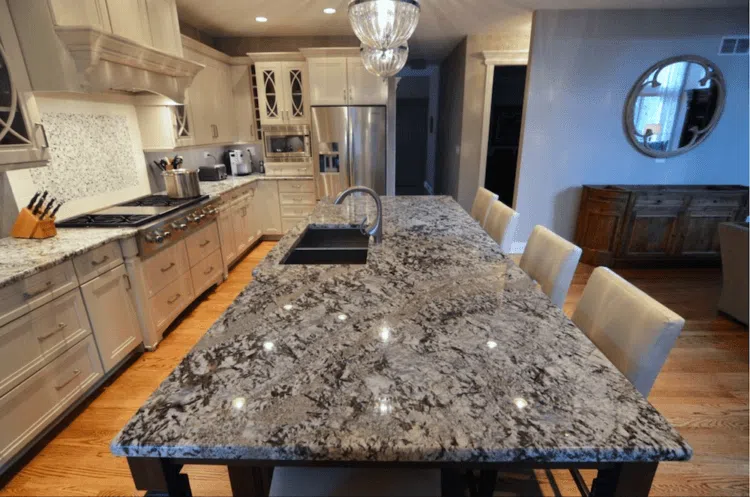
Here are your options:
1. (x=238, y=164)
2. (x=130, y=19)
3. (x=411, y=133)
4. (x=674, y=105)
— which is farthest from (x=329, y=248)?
(x=411, y=133)

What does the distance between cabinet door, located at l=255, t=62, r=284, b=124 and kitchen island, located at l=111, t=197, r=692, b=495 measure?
12.3 feet

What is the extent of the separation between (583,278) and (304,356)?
11.3ft

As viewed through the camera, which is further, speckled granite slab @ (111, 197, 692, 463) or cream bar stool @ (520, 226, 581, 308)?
cream bar stool @ (520, 226, 581, 308)

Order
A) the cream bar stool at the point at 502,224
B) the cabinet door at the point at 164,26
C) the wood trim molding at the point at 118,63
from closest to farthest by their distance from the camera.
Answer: the wood trim molding at the point at 118,63 → the cream bar stool at the point at 502,224 → the cabinet door at the point at 164,26

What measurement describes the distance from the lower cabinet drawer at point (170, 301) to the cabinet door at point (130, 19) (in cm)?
168

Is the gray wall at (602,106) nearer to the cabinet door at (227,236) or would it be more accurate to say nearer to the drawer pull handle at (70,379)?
the cabinet door at (227,236)

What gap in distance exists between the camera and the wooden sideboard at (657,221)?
3502mm

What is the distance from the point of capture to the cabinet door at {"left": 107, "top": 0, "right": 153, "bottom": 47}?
7.29 feet

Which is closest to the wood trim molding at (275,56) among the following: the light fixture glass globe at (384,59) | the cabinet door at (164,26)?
the cabinet door at (164,26)

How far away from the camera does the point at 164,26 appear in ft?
8.92

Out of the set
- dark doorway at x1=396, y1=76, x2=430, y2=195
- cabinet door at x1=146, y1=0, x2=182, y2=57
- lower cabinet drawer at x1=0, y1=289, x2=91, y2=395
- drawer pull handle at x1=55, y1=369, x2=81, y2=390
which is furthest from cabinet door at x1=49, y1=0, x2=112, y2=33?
dark doorway at x1=396, y1=76, x2=430, y2=195

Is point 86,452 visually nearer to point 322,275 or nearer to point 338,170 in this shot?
point 322,275

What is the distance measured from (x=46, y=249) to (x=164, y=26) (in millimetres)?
1953

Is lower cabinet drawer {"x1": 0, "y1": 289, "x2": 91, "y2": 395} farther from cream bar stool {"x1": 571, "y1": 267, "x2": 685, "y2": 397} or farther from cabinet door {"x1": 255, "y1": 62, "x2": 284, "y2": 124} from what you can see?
cabinet door {"x1": 255, "y1": 62, "x2": 284, "y2": 124}
